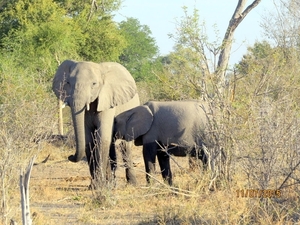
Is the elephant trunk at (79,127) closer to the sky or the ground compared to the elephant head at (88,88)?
→ closer to the ground

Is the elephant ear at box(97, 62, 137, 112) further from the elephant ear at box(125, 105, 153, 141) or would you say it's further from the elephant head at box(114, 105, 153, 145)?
the elephant ear at box(125, 105, 153, 141)

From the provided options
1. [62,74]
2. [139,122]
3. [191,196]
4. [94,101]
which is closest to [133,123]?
[139,122]

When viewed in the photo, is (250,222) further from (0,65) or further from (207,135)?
(0,65)

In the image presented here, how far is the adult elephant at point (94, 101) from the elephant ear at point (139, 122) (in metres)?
0.28

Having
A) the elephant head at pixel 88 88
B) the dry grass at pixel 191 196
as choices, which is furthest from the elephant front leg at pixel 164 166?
the elephant head at pixel 88 88

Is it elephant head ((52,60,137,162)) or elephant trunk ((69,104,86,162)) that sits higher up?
elephant head ((52,60,137,162))

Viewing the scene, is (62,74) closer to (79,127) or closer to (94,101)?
(94,101)

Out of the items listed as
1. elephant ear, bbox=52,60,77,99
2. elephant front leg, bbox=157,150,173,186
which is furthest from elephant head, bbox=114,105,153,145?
elephant ear, bbox=52,60,77,99

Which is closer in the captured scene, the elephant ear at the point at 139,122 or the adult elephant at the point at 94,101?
the adult elephant at the point at 94,101

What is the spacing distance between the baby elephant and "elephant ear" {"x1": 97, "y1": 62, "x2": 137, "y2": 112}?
43 centimetres

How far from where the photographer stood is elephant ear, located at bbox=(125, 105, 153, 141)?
10062 mm

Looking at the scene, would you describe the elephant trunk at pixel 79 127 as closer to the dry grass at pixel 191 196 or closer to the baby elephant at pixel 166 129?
the dry grass at pixel 191 196

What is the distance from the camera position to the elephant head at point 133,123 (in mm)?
10078
